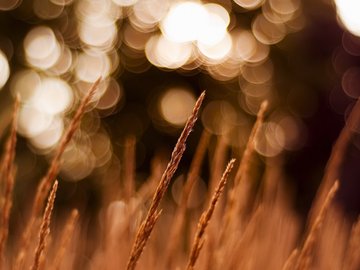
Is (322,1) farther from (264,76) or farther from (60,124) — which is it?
(60,124)

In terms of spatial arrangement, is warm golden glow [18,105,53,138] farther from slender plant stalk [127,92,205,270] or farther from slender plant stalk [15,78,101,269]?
slender plant stalk [127,92,205,270]

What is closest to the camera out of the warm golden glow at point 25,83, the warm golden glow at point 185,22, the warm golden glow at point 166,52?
the warm golden glow at point 25,83

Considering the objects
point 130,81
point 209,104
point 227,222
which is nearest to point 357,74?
point 209,104

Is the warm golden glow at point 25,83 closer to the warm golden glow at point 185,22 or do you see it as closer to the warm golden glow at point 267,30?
the warm golden glow at point 185,22

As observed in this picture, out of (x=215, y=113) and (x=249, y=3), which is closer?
(x=215, y=113)

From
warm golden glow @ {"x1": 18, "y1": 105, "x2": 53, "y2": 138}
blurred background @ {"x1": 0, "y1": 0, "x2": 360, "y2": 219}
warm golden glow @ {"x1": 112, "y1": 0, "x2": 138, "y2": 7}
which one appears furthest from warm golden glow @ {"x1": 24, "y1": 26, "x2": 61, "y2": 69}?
warm golden glow @ {"x1": 112, "y1": 0, "x2": 138, "y2": 7}

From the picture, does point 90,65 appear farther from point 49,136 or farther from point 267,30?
point 267,30

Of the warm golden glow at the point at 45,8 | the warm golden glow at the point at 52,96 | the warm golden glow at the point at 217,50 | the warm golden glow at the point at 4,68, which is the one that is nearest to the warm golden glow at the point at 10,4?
the warm golden glow at the point at 45,8

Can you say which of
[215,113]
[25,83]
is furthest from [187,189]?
[215,113]

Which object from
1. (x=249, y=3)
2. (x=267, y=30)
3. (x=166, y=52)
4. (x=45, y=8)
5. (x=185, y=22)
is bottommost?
(x=45, y=8)
